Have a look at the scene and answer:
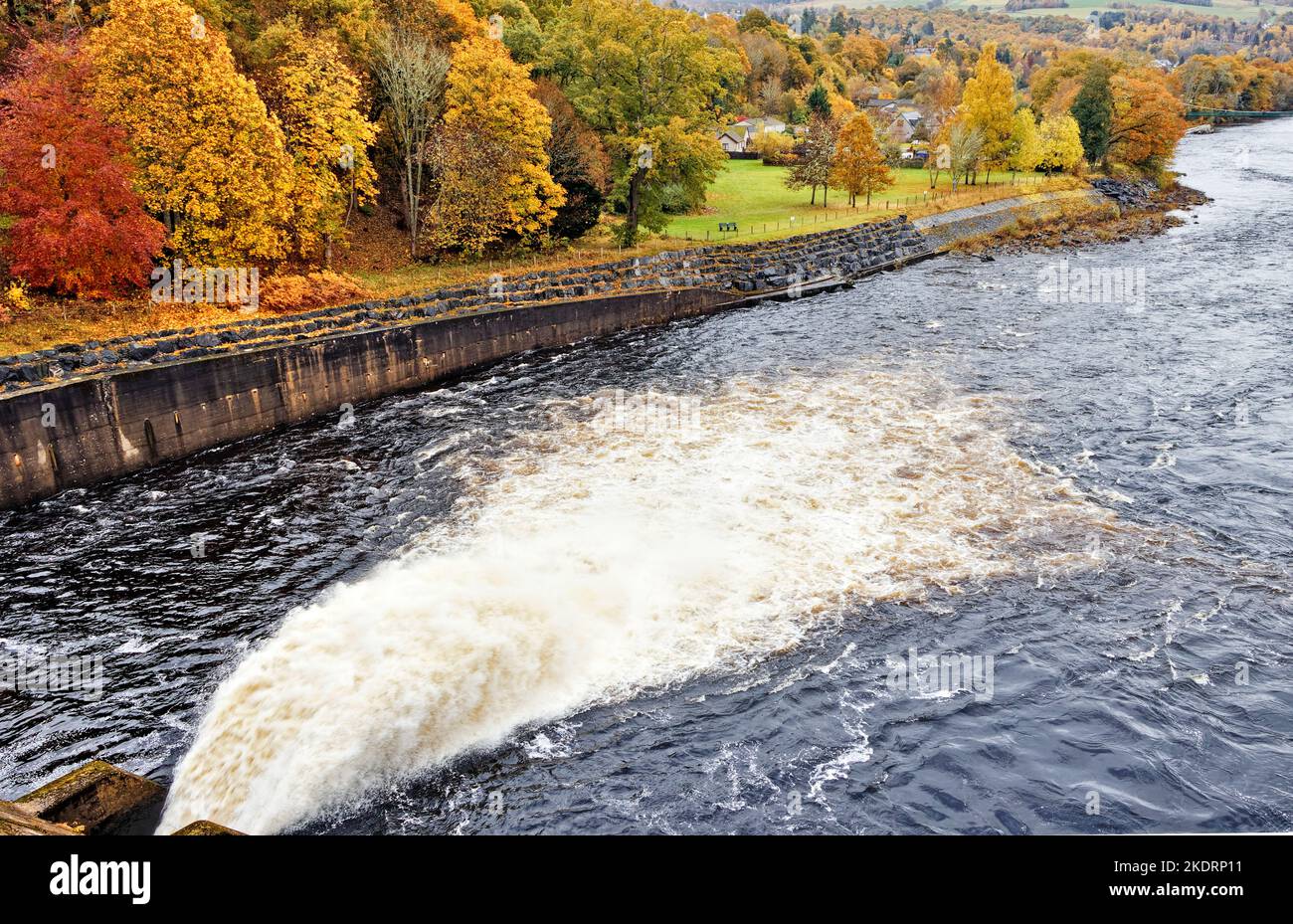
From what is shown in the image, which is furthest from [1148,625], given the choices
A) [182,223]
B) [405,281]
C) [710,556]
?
[182,223]

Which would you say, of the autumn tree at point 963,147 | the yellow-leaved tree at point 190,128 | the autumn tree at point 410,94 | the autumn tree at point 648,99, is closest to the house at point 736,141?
the autumn tree at point 963,147

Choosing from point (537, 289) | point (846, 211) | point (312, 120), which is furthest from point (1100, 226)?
point (312, 120)

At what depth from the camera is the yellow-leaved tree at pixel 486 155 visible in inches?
2303

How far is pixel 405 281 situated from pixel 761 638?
130 ft

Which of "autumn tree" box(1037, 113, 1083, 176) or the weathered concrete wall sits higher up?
"autumn tree" box(1037, 113, 1083, 176)

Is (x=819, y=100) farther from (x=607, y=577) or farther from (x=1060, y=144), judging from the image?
Answer: (x=607, y=577)

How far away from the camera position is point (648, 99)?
66938mm

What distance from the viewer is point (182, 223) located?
156 ft

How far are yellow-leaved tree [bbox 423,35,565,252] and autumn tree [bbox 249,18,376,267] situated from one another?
5381mm

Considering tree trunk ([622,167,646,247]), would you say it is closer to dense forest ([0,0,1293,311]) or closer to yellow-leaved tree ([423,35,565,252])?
dense forest ([0,0,1293,311])

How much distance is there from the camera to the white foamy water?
21.2 metres

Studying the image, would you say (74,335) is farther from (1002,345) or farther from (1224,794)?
(1002,345)

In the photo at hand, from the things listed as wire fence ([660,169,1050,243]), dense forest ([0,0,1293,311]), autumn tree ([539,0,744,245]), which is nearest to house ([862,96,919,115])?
wire fence ([660,169,1050,243])

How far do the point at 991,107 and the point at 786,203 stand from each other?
117ft
